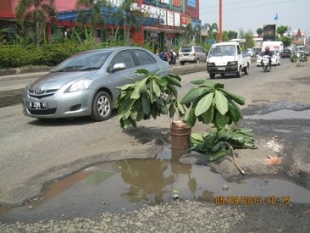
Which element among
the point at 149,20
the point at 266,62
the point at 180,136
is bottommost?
the point at 180,136

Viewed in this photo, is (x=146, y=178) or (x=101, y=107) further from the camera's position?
(x=101, y=107)

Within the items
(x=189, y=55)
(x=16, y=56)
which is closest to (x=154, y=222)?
(x=16, y=56)

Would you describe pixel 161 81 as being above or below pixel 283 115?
above

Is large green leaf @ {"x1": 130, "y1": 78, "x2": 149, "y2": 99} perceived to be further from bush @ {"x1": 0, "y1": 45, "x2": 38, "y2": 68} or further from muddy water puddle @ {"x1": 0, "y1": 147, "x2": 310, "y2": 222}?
bush @ {"x1": 0, "y1": 45, "x2": 38, "y2": 68}

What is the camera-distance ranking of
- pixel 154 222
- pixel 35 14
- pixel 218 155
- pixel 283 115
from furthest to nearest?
1. pixel 35 14
2. pixel 283 115
3. pixel 218 155
4. pixel 154 222

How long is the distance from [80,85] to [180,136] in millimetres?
2995

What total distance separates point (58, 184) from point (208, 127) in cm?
365

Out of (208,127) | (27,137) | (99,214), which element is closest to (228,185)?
(99,214)

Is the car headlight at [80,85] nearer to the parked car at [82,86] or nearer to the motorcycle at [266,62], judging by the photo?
the parked car at [82,86]

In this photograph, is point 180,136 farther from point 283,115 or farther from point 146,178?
point 283,115

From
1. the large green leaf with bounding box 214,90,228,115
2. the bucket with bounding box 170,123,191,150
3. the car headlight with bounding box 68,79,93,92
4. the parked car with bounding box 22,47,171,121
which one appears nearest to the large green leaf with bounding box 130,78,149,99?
the bucket with bounding box 170,123,191,150

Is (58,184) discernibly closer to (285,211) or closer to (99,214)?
(99,214)

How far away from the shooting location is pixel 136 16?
127 feet

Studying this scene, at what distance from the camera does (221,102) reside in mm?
5160
